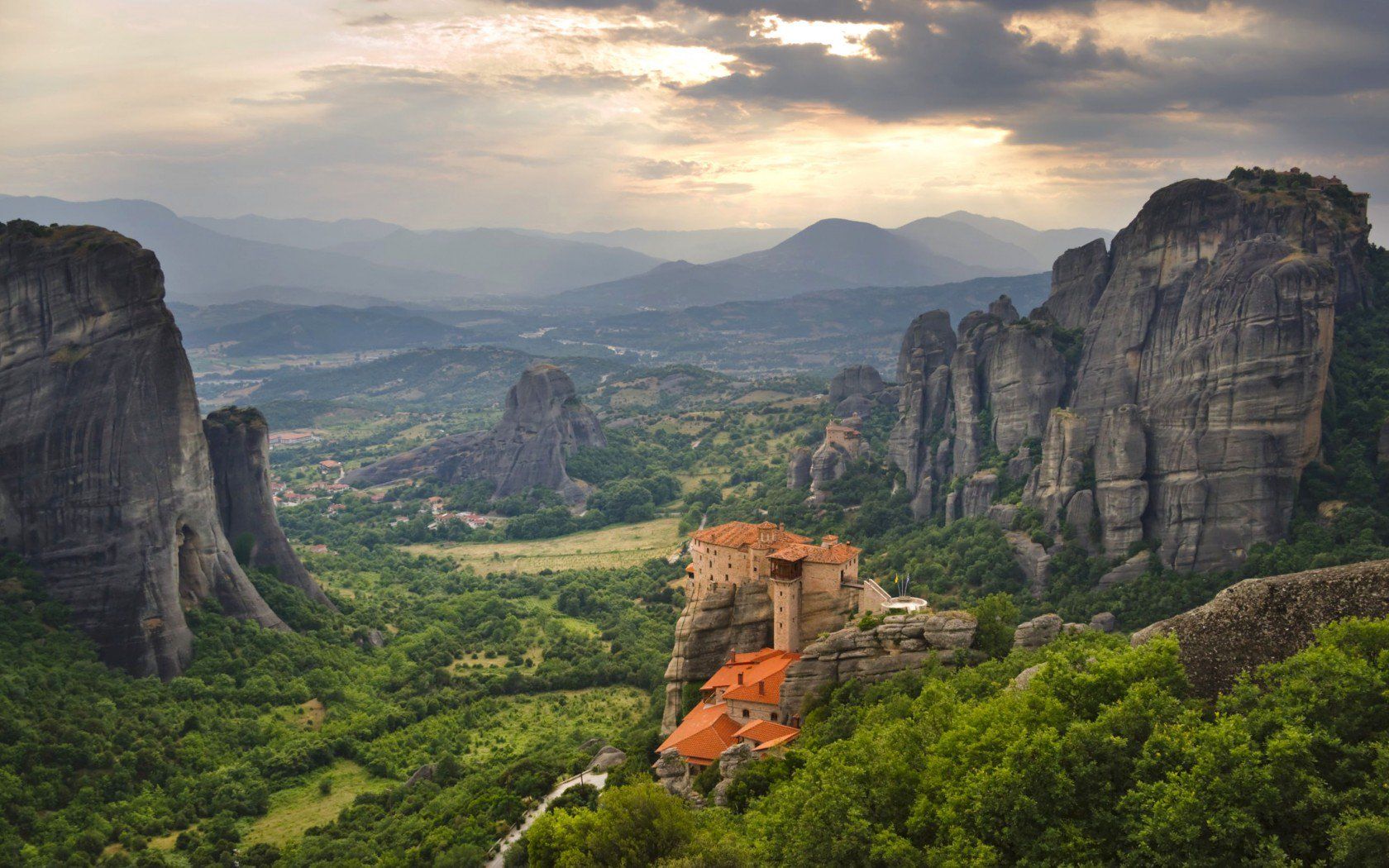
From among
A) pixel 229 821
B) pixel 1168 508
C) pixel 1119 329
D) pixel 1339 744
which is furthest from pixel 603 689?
pixel 1339 744

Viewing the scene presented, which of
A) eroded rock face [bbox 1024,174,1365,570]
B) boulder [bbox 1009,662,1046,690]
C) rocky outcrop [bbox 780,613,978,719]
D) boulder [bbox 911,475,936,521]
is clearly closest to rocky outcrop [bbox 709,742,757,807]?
rocky outcrop [bbox 780,613,978,719]

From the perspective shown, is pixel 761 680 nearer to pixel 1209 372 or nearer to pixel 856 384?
pixel 1209 372

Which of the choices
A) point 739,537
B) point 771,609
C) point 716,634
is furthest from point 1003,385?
point 716,634

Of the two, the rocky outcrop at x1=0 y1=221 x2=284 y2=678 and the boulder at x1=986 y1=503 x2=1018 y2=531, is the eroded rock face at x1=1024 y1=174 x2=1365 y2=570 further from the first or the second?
the rocky outcrop at x1=0 y1=221 x2=284 y2=678

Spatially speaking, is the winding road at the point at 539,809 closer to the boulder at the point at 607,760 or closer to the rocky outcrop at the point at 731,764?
the boulder at the point at 607,760

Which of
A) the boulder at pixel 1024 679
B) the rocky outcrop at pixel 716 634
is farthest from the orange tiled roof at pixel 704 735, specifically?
the boulder at pixel 1024 679

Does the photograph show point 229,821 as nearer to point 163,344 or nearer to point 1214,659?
point 163,344

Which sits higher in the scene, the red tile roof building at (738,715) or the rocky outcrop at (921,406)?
the rocky outcrop at (921,406)
